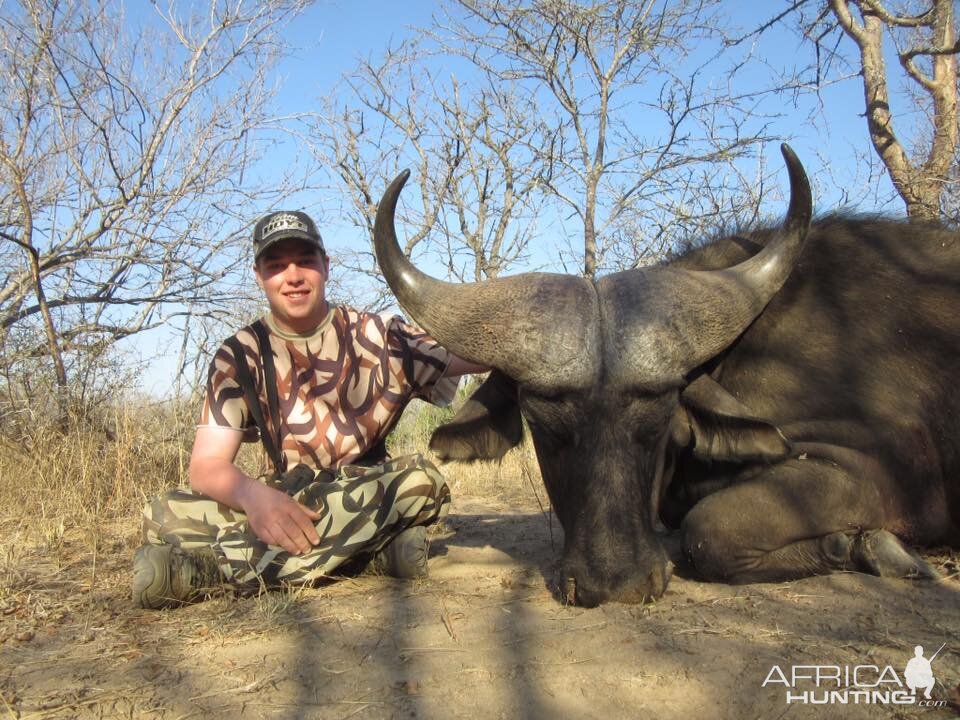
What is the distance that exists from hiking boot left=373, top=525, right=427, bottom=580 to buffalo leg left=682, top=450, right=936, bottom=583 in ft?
3.67

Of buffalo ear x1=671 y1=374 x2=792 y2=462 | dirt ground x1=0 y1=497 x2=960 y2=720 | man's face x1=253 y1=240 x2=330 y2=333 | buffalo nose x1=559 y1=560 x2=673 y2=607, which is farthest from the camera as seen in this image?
man's face x1=253 y1=240 x2=330 y2=333

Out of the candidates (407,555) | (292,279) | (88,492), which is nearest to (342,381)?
(292,279)

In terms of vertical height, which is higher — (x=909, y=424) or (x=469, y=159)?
(x=469, y=159)

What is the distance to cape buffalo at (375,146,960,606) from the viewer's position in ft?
9.11

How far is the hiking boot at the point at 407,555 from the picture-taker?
11.2 feet

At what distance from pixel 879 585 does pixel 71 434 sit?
5.39 metres

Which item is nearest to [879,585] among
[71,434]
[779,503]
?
[779,503]

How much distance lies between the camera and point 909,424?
324cm

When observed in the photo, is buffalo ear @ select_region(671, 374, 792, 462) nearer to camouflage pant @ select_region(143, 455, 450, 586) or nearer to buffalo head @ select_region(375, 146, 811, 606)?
buffalo head @ select_region(375, 146, 811, 606)

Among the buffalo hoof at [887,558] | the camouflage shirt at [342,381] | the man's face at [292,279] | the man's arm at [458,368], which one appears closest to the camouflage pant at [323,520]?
the camouflage shirt at [342,381]

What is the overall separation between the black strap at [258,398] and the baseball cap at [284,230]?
0.44 meters

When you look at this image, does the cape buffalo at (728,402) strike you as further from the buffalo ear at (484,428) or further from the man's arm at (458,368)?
the man's arm at (458,368)

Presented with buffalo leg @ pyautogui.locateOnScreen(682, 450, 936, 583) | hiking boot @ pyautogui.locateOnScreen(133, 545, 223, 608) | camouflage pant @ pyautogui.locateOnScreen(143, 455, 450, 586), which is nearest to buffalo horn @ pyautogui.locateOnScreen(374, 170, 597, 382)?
camouflage pant @ pyautogui.locateOnScreen(143, 455, 450, 586)

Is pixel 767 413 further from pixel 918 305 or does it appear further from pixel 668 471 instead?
pixel 918 305
